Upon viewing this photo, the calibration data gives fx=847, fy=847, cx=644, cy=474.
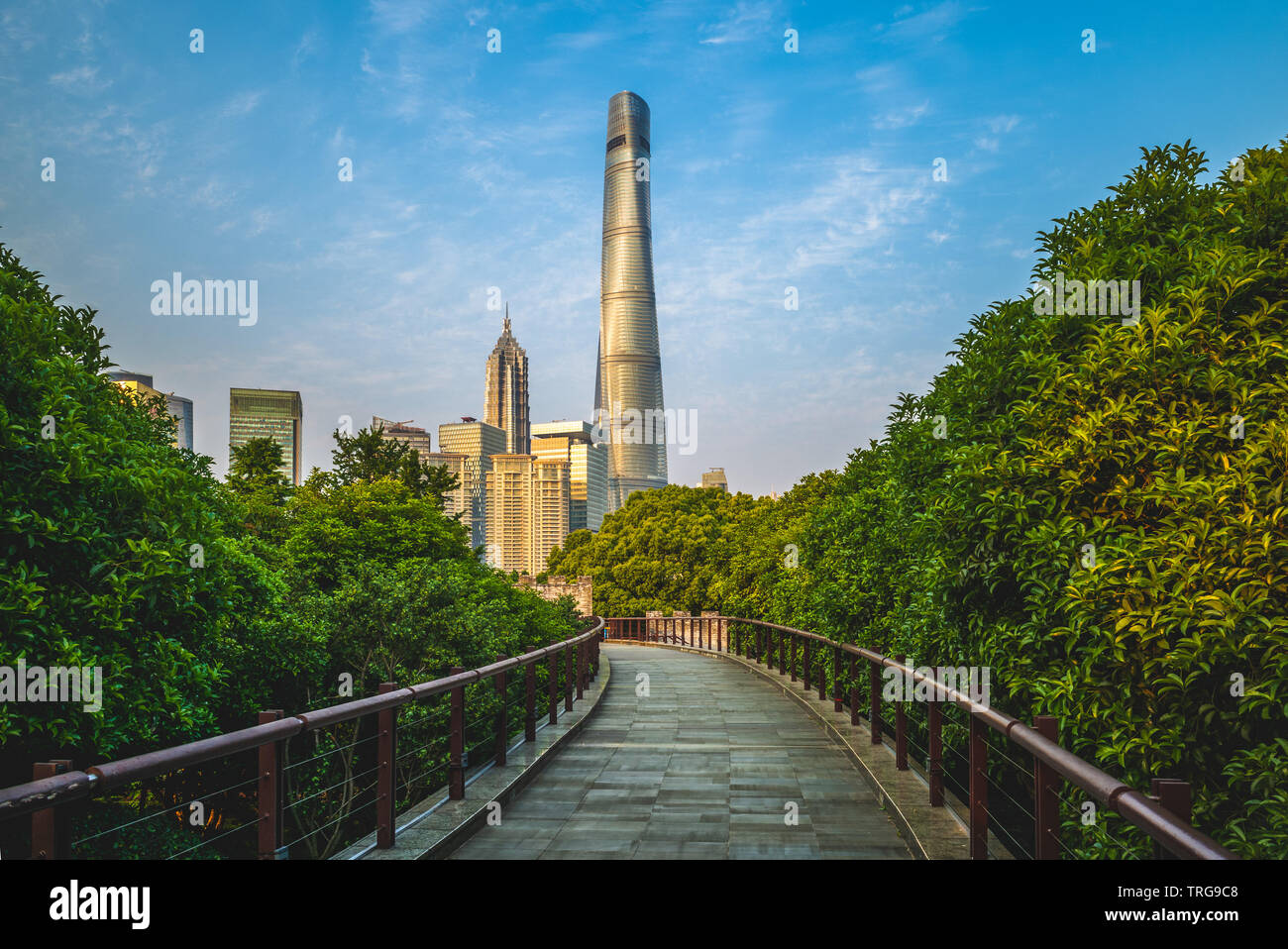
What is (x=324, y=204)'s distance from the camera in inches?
A: 890

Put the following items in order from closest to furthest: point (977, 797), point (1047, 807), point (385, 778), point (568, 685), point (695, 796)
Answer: point (1047, 807) → point (977, 797) → point (385, 778) → point (695, 796) → point (568, 685)

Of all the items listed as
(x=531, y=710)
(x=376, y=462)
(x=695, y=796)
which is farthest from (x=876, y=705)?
(x=376, y=462)

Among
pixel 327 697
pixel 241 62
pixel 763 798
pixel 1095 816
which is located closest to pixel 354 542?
pixel 327 697

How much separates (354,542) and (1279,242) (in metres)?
22.6

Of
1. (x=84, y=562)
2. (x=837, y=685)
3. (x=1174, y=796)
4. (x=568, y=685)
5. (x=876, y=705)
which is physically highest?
(x=84, y=562)

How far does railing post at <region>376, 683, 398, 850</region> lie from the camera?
468 cm

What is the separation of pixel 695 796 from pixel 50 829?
4.84m

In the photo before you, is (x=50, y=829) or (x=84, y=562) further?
(x=84, y=562)

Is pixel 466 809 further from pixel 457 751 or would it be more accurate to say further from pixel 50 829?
pixel 50 829

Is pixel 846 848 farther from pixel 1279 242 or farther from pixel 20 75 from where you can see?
pixel 20 75

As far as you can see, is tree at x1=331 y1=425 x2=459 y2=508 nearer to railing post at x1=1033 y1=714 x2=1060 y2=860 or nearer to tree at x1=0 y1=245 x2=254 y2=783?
tree at x1=0 y1=245 x2=254 y2=783

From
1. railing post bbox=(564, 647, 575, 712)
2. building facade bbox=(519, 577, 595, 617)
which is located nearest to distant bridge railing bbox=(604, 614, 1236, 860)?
railing post bbox=(564, 647, 575, 712)

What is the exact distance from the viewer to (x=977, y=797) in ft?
14.7

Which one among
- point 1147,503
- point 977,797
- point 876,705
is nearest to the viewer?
point 1147,503
